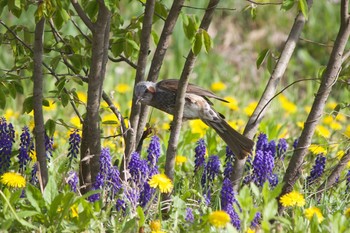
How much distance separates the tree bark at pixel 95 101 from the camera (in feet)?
12.0

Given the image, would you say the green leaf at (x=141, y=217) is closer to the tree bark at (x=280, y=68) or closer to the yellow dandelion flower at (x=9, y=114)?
the tree bark at (x=280, y=68)

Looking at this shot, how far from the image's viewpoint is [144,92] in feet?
13.0

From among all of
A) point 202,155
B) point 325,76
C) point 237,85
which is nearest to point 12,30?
point 202,155

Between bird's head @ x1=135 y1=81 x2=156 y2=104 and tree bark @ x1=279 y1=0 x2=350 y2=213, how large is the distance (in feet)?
2.71

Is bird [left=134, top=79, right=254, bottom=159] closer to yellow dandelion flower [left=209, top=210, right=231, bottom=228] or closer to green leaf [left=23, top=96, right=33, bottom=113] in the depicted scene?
green leaf [left=23, top=96, right=33, bottom=113]

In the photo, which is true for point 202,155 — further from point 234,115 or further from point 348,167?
point 234,115

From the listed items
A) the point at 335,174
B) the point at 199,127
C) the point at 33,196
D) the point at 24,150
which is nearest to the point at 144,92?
the point at 24,150

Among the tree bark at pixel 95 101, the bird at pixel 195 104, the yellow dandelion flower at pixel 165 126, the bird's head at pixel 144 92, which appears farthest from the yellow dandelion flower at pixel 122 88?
the tree bark at pixel 95 101

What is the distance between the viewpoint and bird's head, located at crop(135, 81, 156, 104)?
3.88m

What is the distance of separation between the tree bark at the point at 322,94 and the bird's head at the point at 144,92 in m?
0.83

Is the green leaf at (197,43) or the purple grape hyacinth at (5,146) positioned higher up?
the green leaf at (197,43)

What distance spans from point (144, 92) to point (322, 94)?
91 cm

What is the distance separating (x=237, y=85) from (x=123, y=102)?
151 cm

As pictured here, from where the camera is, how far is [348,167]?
461cm
